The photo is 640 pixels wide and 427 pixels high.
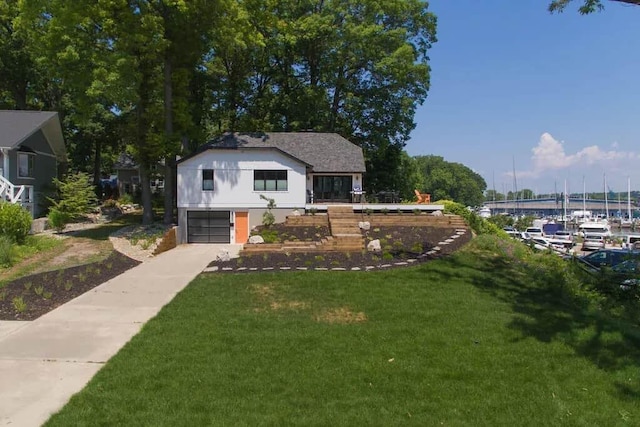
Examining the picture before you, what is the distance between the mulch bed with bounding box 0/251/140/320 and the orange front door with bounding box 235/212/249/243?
9512 mm

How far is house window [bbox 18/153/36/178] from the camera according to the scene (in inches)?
1025

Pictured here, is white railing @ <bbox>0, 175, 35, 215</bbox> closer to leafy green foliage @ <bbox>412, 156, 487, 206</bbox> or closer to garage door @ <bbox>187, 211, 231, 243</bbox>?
garage door @ <bbox>187, 211, 231, 243</bbox>

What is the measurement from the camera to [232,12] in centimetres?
2244

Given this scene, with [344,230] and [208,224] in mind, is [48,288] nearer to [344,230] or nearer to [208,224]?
[344,230]

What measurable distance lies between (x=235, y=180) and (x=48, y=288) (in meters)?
13.5

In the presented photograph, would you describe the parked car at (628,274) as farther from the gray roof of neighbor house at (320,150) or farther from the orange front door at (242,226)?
the orange front door at (242,226)

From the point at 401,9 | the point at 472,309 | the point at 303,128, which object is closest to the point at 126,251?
the point at 472,309

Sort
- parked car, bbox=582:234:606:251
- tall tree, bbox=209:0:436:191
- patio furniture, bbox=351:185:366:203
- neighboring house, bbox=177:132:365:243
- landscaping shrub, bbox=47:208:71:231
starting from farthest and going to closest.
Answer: parked car, bbox=582:234:606:251 → tall tree, bbox=209:0:436:191 → patio furniture, bbox=351:185:366:203 → neighboring house, bbox=177:132:365:243 → landscaping shrub, bbox=47:208:71:231

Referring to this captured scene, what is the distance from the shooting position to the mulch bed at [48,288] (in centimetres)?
955

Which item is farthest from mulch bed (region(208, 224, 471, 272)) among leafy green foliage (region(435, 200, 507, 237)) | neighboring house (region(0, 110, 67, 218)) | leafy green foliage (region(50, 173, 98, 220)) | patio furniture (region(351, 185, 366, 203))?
neighboring house (region(0, 110, 67, 218))

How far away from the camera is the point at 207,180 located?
79.6 ft

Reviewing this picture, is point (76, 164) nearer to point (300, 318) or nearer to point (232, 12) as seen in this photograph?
point (232, 12)

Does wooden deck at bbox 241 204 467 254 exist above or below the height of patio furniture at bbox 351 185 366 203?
below

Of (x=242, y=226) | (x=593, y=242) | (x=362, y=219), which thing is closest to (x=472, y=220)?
(x=362, y=219)
